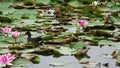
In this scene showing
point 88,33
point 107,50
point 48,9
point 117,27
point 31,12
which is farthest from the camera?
point 48,9

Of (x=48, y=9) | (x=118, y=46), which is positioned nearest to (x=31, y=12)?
(x=48, y=9)

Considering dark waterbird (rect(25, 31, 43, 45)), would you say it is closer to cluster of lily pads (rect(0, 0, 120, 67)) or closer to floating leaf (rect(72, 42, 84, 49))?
cluster of lily pads (rect(0, 0, 120, 67))

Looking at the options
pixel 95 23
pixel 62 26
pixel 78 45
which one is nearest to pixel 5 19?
pixel 62 26

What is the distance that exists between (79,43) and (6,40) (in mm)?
751

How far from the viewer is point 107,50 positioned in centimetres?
338

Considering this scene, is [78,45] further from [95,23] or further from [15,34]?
[95,23]

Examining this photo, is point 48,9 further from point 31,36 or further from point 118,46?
point 118,46

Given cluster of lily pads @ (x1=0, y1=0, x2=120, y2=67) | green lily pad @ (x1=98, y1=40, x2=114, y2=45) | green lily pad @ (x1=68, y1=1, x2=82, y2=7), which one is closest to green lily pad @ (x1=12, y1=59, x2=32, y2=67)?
cluster of lily pads @ (x1=0, y1=0, x2=120, y2=67)

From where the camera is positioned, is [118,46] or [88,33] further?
[88,33]

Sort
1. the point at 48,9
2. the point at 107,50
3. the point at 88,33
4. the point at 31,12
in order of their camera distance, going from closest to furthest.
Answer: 1. the point at 107,50
2. the point at 88,33
3. the point at 31,12
4. the point at 48,9

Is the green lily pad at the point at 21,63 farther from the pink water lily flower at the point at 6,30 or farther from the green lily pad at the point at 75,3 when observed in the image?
the green lily pad at the point at 75,3

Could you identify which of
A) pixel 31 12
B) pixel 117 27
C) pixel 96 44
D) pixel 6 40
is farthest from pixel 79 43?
pixel 31 12

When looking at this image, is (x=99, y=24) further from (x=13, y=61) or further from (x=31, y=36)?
(x=13, y=61)

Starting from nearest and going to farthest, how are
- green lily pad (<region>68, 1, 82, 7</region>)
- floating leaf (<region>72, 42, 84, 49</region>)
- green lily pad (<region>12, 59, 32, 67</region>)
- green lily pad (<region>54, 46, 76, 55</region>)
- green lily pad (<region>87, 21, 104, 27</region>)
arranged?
1. green lily pad (<region>12, 59, 32, 67</region>)
2. green lily pad (<region>54, 46, 76, 55</region>)
3. floating leaf (<region>72, 42, 84, 49</region>)
4. green lily pad (<region>87, 21, 104, 27</region>)
5. green lily pad (<region>68, 1, 82, 7</region>)
